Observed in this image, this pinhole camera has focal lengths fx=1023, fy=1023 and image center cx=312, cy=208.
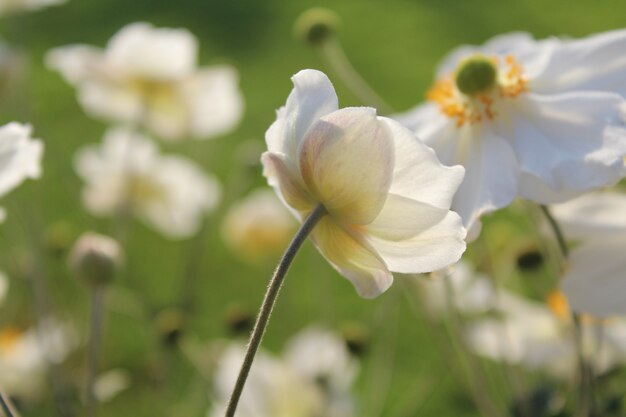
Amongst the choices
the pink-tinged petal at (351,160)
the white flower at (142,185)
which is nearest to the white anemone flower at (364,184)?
the pink-tinged petal at (351,160)

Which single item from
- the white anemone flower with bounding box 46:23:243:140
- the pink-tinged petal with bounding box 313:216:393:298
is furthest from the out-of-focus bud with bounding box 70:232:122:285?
the white anemone flower with bounding box 46:23:243:140

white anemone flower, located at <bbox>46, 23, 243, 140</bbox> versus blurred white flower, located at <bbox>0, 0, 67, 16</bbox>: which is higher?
blurred white flower, located at <bbox>0, 0, 67, 16</bbox>

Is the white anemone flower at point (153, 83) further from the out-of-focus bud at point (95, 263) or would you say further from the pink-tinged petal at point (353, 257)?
the pink-tinged petal at point (353, 257)

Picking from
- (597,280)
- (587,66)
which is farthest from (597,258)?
(587,66)

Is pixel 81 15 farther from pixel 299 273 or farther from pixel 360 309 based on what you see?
pixel 360 309

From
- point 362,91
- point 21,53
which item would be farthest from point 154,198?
point 362,91

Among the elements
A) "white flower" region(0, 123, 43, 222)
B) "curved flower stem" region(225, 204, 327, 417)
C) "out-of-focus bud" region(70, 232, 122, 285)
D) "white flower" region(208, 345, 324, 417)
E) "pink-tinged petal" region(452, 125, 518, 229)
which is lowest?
"white flower" region(208, 345, 324, 417)

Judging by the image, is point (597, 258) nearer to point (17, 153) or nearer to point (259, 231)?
point (17, 153)

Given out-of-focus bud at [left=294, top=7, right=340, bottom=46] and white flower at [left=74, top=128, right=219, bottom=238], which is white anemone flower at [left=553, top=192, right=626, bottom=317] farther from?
white flower at [left=74, top=128, right=219, bottom=238]
